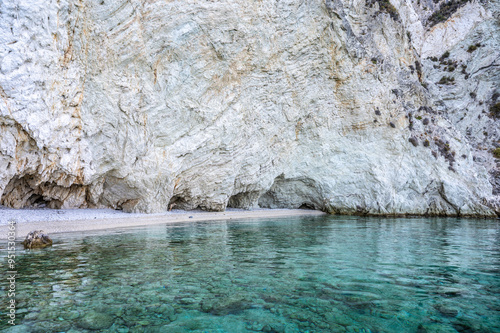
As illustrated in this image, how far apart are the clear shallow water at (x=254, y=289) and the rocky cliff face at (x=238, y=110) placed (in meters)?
7.80

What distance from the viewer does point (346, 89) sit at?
90.5 feet

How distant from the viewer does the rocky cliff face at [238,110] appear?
13.1m

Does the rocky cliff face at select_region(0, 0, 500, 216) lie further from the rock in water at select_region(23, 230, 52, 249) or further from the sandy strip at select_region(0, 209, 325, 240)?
the rock in water at select_region(23, 230, 52, 249)

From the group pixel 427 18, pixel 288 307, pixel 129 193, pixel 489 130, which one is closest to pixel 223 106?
pixel 129 193

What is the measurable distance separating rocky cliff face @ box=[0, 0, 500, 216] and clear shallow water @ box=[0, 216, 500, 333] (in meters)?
7.80

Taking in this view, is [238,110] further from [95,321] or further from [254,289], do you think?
[95,321]

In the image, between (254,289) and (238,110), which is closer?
(254,289)

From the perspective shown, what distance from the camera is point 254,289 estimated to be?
510 centimetres

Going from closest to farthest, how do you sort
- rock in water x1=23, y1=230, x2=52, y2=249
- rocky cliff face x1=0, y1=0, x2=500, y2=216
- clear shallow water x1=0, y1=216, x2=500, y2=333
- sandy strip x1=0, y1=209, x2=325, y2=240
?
1. clear shallow water x1=0, y1=216, x2=500, y2=333
2. rock in water x1=23, y1=230, x2=52, y2=249
3. sandy strip x1=0, y1=209, x2=325, y2=240
4. rocky cliff face x1=0, y1=0, x2=500, y2=216

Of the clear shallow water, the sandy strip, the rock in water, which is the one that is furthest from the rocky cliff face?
the clear shallow water

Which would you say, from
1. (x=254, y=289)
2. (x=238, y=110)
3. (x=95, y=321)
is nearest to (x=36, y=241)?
(x=95, y=321)

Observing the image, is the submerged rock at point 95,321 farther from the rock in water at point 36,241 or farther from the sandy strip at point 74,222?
the sandy strip at point 74,222

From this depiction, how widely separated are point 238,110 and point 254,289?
17522 millimetres

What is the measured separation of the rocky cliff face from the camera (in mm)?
13094
